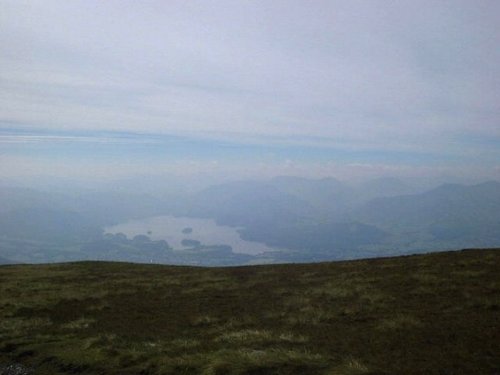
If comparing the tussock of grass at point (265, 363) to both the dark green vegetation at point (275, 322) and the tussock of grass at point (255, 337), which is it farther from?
the tussock of grass at point (255, 337)

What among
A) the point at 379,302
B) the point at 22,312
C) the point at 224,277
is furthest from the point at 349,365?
the point at 224,277

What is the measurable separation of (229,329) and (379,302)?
934 centimetres

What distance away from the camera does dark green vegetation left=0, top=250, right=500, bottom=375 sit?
13867mm

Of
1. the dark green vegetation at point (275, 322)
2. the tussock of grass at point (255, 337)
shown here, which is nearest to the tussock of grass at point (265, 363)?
the dark green vegetation at point (275, 322)

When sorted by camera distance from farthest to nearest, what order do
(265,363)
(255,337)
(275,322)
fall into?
(275,322) < (255,337) < (265,363)

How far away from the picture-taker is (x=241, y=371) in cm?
1347

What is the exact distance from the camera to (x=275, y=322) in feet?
70.3

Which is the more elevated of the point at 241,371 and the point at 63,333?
the point at 241,371

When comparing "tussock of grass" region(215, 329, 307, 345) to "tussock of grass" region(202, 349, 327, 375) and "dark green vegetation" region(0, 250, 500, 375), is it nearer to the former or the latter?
"dark green vegetation" region(0, 250, 500, 375)

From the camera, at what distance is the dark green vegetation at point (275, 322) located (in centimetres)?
1387

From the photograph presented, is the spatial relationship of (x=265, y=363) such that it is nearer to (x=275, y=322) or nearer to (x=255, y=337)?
(x=255, y=337)

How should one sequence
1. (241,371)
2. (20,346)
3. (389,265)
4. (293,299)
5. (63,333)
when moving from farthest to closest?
(389,265)
(293,299)
(63,333)
(20,346)
(241,371)

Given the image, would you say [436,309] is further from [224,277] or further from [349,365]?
[224,277]

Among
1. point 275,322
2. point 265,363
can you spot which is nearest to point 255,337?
point 275,322
